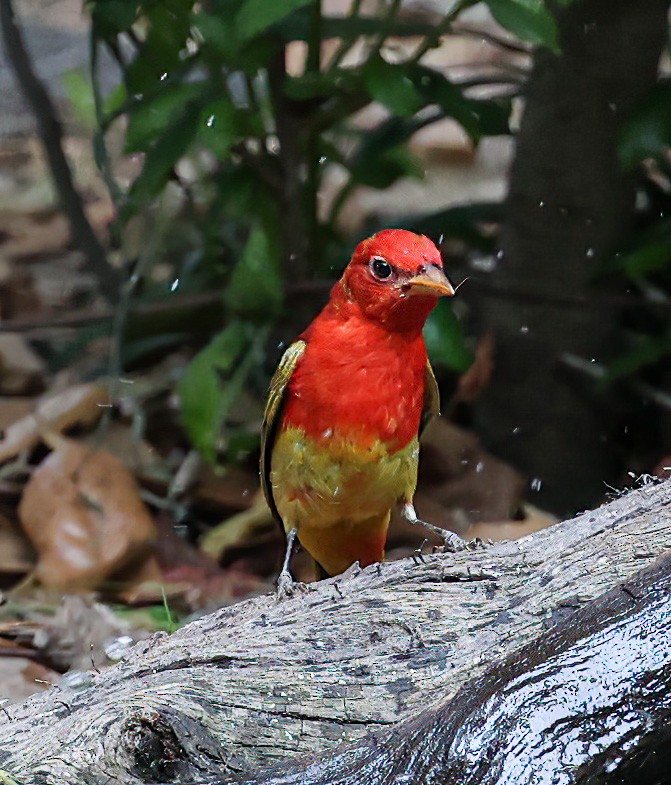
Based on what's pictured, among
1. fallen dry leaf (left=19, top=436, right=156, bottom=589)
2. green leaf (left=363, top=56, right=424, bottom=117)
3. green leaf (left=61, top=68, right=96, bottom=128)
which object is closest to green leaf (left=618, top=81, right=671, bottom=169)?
green leaf (left=363, top=56, right=424, bottom=117)

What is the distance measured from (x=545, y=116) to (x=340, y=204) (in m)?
0.86

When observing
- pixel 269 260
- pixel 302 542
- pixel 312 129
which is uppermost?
pixel 312 129

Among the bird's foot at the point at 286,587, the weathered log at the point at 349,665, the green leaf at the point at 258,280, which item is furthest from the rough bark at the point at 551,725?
the green leaf at the point at 258,280

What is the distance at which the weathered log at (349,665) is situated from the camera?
77.9 inches

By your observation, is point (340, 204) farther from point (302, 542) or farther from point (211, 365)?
point (302, 542)

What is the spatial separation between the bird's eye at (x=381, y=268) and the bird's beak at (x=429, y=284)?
7 centimetres

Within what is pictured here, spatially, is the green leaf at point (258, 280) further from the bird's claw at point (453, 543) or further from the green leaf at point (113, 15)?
the bird's claw at point (453, 543)

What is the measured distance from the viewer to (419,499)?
4578mm

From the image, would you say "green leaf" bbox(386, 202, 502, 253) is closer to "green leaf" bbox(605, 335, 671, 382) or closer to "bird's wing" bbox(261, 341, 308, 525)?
"green leaf" bbox(605, 335, 671, 382)

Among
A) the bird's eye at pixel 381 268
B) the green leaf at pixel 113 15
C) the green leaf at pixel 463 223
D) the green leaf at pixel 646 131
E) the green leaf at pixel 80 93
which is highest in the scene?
the green leaf at pixel 113 15

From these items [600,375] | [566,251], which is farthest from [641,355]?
[566,251]

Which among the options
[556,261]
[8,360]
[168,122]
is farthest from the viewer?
[8,360]

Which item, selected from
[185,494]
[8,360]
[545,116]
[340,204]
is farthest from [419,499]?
[8,360]

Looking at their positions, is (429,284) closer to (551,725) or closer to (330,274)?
(551,725)
